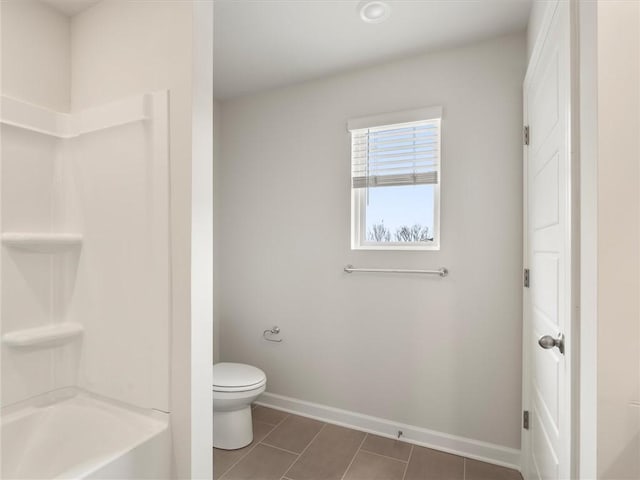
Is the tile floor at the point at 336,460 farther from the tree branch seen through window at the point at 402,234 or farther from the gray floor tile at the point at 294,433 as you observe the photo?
the tree branch seen through window at the point at 402,234

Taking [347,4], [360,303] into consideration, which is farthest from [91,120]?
[360,303]

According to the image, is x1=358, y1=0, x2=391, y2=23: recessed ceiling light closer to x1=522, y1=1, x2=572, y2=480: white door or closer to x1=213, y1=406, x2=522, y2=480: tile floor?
x1=522, y1=1, x2=572, y2=480: white door

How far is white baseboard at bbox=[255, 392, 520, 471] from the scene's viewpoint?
80.3 inches

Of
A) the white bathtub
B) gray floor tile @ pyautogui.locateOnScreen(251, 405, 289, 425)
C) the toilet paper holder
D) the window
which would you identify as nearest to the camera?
the white bathtub

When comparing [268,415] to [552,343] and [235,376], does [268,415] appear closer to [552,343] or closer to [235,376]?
[235,376]

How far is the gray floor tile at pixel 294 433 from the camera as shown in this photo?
87.5 inches

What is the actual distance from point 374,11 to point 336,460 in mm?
2517

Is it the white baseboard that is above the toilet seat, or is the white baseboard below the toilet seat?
below

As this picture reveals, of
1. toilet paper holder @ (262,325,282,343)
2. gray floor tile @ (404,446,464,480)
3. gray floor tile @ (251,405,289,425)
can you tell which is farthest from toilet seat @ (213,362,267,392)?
gray floor tile @ (404,446,464,480)

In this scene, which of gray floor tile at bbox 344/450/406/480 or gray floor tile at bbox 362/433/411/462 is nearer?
gray floor tile at bbox 344/450/406/480

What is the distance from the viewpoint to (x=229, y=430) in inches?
86.4

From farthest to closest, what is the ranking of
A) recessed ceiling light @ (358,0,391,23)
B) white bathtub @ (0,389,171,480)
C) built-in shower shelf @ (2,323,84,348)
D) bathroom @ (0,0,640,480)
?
recessed ceiling light @ (358,0,391,23) → built-in shower shelf @ (2,323,84,348) → white bathtub @ (0,389,171,480) → bathroom @ (0,0,640,480)

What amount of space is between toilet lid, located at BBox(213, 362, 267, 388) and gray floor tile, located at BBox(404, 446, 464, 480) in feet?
3.34

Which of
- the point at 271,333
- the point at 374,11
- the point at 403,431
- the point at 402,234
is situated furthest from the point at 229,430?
the point at 374,11
